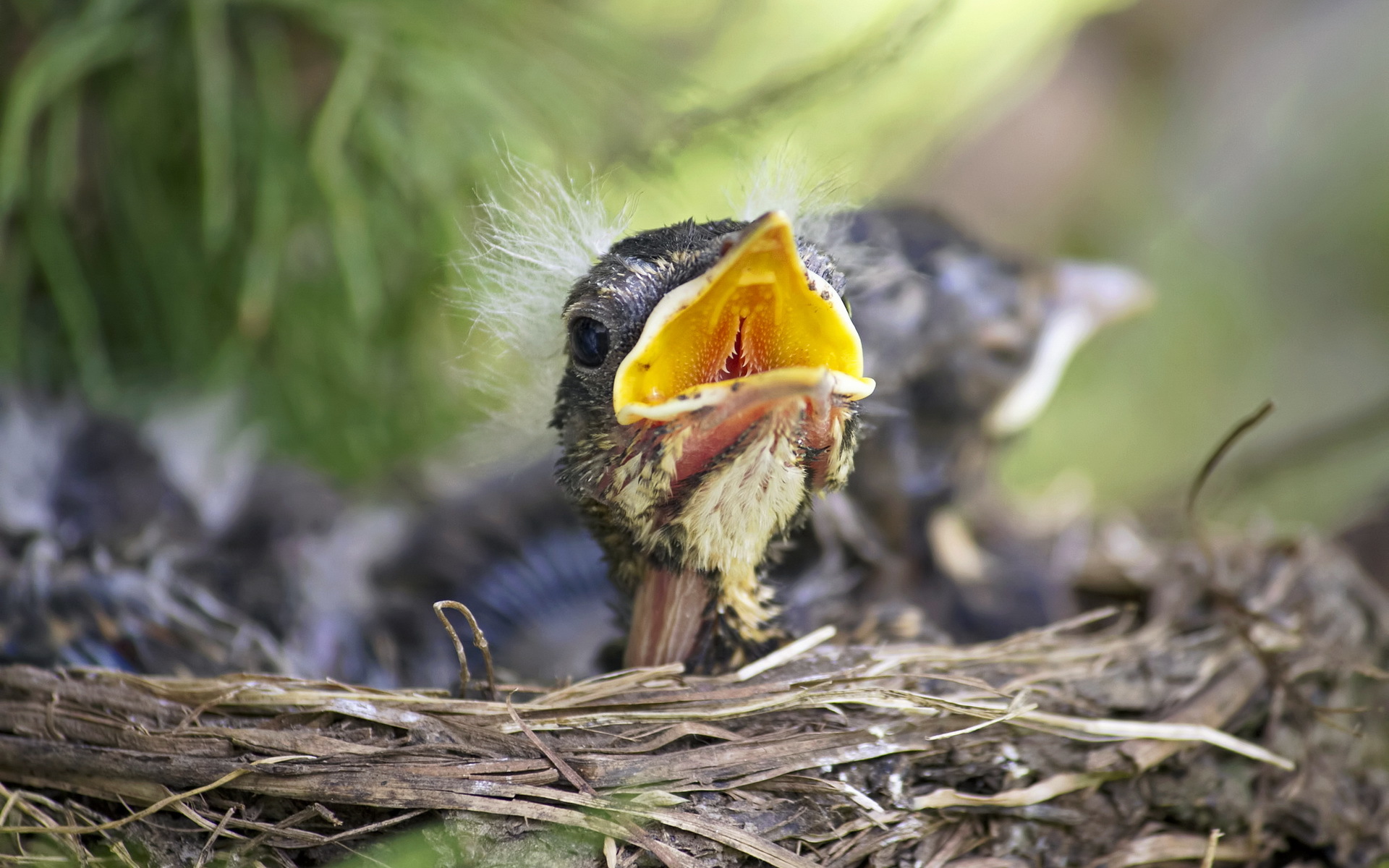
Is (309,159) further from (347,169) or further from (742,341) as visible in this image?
(742,341)

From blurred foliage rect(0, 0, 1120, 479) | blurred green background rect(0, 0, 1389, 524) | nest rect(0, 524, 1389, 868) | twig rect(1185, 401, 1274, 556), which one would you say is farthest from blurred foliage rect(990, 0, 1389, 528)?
nest rect(0, 524, 1389, 868)

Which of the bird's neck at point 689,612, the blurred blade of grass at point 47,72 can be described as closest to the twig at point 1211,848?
the bird's neck at point 689,612

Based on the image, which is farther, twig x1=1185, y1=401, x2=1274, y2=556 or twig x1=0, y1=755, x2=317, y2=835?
twig x1=1185, y1=401, x2=1274, y2=556

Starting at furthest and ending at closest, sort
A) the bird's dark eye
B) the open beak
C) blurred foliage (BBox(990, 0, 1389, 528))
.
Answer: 1. blurred foliage (BBox(990, 0, 1389, 528))
2. the bird's dark eye
3. the open beak

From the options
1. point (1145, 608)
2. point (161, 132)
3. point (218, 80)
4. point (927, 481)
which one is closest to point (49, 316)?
point (161, 132)

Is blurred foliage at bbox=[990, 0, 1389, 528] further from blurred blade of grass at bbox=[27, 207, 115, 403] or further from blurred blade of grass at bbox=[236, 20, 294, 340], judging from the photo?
blurred blade of grass at bbox=[27, 207, 115, 403]

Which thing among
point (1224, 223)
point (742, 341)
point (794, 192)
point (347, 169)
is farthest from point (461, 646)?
point (1224, 223)

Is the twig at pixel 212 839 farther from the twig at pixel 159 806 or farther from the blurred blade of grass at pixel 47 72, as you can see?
the blurred blade of grass at pixel 47 72
